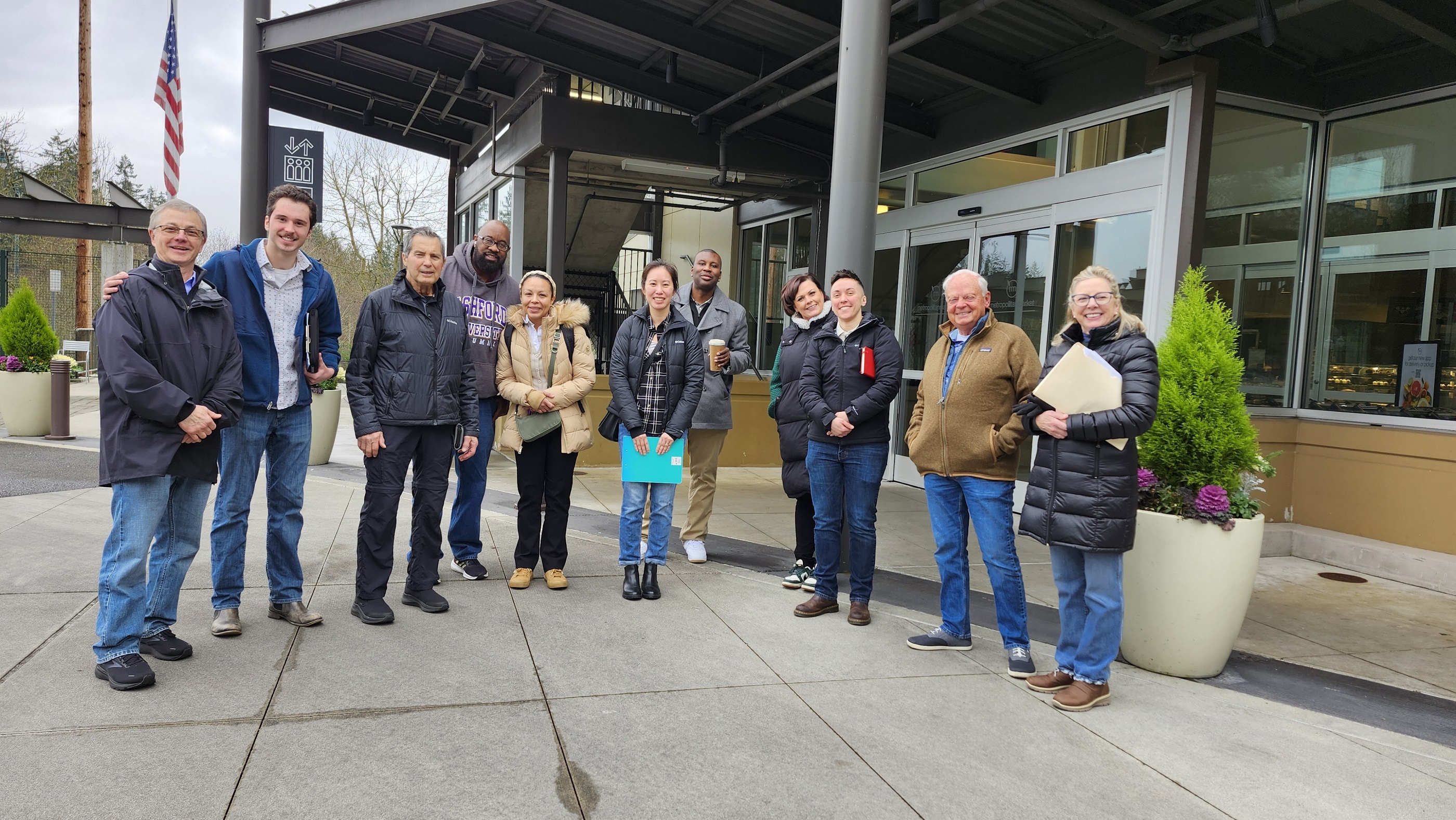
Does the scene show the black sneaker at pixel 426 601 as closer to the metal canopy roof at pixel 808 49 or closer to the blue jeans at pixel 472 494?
the blue jeans at pixel 472 494

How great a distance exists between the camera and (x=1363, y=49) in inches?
255

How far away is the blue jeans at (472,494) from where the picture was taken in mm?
4879

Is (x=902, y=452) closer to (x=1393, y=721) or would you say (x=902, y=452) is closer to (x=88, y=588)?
(x=1393, y=721)

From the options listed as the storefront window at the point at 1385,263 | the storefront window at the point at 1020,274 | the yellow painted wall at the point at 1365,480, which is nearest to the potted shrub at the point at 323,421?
the storefront window at the point at 1020,274

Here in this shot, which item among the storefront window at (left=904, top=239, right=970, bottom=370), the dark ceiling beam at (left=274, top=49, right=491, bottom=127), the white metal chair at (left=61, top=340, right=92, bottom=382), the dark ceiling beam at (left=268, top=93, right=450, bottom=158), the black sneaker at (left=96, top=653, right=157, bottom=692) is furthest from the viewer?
the white metal chair at (left=61, top=340, right=92, bottom=382)

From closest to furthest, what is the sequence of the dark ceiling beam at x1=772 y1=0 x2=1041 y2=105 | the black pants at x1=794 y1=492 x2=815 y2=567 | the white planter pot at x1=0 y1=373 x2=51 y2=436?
the black pants at x1=794 y1=492 x2=815 y2=567 < the dark ceiling beam at x1=772 y1=0 x2=1041 y2=105 < the white planter pot at x1=0 y1=373 x2=51 y2=436

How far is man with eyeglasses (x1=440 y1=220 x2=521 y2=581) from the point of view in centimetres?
484

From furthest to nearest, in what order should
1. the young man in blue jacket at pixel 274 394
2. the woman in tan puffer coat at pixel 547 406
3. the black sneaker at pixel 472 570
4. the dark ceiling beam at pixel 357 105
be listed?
1. the dark ceiling beam at pixel 357 105
2. the black sneaker at pixel 472 570
3. the woman in tan puffer coat at pixel 547 406
4. the young man in blue jacket at pixel 274 394

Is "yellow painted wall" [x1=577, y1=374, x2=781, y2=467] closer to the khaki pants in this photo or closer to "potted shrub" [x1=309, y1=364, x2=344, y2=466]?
"potted shrub" [x1=309, y1=364, x2=344, y2=466]

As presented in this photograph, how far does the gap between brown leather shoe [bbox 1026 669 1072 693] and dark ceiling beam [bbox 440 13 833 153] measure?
7229 millimetres

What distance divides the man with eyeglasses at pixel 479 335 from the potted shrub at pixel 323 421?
173 inches

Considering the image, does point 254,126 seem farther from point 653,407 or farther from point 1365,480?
point 1365,480

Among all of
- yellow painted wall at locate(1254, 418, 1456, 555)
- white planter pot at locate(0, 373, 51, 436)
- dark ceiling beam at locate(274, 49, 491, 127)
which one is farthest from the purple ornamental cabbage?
white planter pot at locate(0, 373, 51, 436)

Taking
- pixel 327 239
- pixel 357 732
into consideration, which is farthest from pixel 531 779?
pixel 327 239
